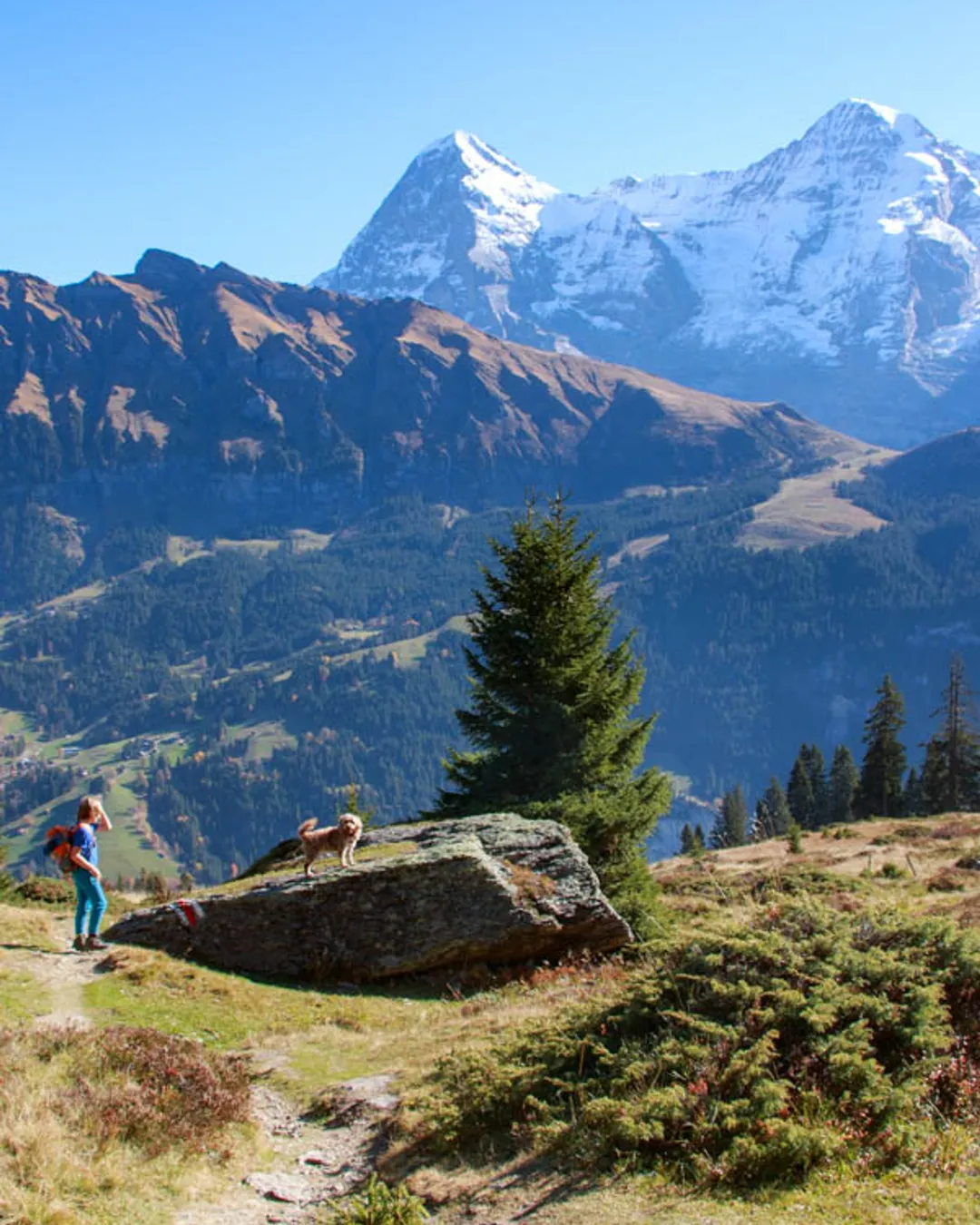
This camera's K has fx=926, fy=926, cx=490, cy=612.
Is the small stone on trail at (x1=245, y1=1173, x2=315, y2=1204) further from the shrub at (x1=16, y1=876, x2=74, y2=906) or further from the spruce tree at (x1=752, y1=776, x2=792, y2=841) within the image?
the spruce tree at (x1=752, y1=776, x2=792, y2=841)

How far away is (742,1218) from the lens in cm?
784

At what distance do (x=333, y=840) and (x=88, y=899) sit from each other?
186 inches

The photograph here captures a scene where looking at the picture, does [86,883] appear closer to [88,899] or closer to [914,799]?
[88,899]

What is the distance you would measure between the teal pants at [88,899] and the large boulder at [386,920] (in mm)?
906

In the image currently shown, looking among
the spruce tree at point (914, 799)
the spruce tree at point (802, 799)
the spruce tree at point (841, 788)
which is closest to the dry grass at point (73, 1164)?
the spruce tree at point (914, 799)

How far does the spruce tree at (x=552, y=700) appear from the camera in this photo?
26.1 meters

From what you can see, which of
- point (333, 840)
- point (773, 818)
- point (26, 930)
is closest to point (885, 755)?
point (773, 818)

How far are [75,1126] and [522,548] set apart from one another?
2054cm

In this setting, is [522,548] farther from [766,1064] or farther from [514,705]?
[766,1064]

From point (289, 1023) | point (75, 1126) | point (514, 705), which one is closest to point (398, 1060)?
point (289, 1023)

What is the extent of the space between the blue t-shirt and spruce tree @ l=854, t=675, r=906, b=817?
251 feet

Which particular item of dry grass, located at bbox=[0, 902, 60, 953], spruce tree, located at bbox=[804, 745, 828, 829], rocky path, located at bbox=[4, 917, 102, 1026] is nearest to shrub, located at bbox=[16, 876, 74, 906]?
dry grass, located at bbox=[0, 902, 60, 953]

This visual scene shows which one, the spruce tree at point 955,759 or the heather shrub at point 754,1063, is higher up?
the heather shrub at point 754,1063

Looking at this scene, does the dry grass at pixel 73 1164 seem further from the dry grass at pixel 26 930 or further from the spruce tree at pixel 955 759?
the spruce tree at pixel 955 759
